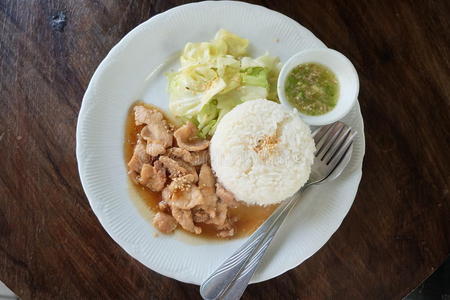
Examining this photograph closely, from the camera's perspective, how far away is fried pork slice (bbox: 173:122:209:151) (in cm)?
203

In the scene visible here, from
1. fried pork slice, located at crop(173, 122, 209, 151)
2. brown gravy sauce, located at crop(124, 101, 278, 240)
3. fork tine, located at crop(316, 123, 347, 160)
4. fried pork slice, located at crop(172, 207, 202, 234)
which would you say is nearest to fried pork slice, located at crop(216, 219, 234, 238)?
brown gravy sauce, located at crop(124, 101, 278, 240)

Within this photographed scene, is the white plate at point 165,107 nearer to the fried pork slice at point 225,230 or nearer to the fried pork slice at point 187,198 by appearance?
the fried pork slice at point 225,230

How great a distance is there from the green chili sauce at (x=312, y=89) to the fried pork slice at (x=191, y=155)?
0.49 meters

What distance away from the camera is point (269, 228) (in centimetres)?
198

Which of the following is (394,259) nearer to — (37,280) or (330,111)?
(330,111)

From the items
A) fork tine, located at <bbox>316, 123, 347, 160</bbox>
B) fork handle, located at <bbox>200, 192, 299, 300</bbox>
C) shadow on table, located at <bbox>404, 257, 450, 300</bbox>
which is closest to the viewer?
fork handle, located at <bbox>200, 192, 299, 300</bbox>

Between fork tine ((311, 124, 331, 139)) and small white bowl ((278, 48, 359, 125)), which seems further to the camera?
fork tine ((311, 124, 331, 139))

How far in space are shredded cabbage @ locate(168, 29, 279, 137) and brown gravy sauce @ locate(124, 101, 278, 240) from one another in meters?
0.16

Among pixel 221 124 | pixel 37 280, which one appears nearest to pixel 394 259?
pixel 221 124

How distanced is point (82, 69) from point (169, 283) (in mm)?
1122

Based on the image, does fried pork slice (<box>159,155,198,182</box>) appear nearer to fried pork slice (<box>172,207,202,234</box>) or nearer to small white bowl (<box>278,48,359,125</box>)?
fried pork slice (<box>172,207,202,234</box>)

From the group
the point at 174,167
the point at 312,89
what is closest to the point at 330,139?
the point at 312,89

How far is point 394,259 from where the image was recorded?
2174 millimetres

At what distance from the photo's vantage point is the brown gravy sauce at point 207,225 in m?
2.05
